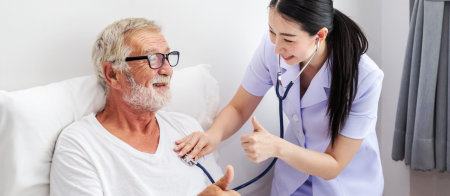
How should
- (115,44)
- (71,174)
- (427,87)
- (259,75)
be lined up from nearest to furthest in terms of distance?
1. (71,174)
2. (115,44)
3. (259,75)
4. (427,87)

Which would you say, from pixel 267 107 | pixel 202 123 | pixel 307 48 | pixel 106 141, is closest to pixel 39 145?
pixel 106 141

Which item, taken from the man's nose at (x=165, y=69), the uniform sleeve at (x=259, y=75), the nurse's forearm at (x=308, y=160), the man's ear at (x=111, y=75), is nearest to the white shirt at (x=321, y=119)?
the uniform sleeve at (x=259, y=75)

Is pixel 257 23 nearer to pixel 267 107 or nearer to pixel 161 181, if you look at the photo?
pixel 267 107

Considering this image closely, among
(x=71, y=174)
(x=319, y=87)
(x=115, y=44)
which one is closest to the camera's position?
(x=71, y=174)

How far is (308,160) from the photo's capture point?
1.49 metres

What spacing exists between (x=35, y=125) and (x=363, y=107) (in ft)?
3.51

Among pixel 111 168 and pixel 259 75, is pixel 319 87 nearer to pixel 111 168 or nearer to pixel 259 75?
pixel 259 75

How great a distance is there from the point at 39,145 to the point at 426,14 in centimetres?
169

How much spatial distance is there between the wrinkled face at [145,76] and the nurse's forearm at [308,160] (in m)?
0.43

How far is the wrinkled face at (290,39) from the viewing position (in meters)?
1.35

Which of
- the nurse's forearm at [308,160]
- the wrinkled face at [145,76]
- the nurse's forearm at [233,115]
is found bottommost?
the nurse's forearm at [308,160]

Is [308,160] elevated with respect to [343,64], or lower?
lower

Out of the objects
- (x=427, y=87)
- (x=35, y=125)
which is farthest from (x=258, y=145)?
(x=427, y=87)

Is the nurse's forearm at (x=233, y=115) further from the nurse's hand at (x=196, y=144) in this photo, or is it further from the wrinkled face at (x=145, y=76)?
the wrinkled face at (x=145, y=76)
